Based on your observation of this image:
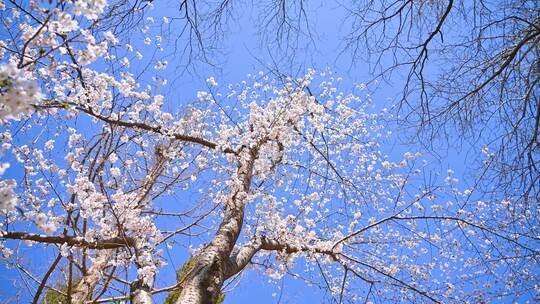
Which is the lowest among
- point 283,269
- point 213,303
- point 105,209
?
point 213,303

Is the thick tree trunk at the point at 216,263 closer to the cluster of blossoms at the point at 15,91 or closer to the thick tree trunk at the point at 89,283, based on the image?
the thick tree trunk at the point at 89,283

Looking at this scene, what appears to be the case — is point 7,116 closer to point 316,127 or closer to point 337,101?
point 316,127

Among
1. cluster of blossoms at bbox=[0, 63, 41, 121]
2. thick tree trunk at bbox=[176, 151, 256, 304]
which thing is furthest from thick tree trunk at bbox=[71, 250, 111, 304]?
cluster of blossoms at bbox=[0, 63, 41, 121]

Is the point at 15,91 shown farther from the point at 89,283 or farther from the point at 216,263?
the point at 89,283

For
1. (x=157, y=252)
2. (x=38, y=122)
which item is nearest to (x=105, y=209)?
(x=157, y=252)

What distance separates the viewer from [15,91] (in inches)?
50.5

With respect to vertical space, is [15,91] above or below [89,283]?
below

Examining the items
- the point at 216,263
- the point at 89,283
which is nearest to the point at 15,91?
the point at 216,263

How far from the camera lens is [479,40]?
3066 mm

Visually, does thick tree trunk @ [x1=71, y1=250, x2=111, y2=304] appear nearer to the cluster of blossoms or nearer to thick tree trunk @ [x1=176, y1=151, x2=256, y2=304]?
thick tree trunk @ [x1=176, y1=151, x2=256, y2=304]

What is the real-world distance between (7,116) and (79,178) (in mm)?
3134

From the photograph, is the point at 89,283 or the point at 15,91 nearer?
the point at 15,91

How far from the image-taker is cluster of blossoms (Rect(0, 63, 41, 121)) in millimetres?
1252

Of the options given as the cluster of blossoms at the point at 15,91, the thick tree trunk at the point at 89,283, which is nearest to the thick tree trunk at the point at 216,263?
the thick tree trunk at the point at 89,283
